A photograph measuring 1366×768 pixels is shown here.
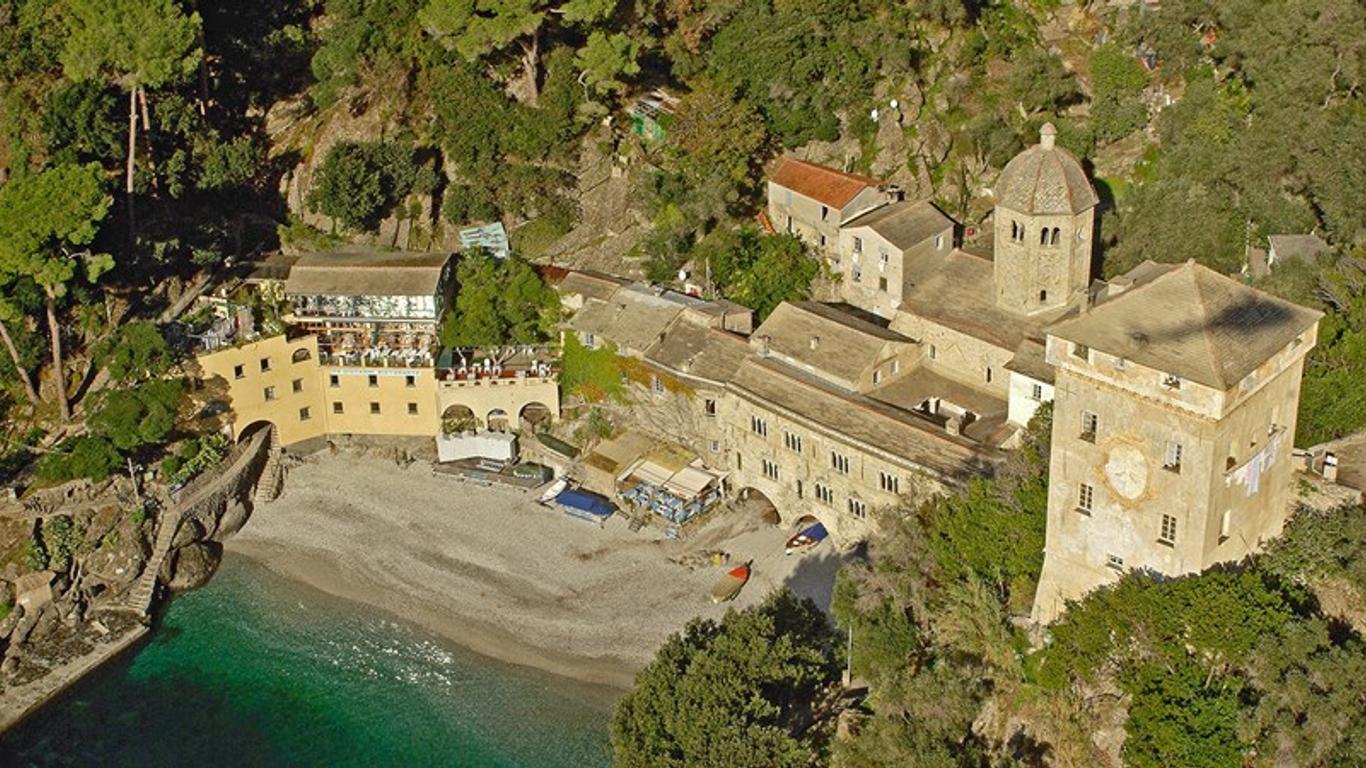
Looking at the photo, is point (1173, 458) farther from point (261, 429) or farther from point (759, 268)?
point (261, 429)

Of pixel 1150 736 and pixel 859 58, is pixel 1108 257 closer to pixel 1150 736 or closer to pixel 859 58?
pixel 859 58

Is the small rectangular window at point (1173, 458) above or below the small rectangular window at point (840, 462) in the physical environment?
above

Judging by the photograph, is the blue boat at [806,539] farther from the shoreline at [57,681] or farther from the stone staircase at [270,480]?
the shoreline at [57,681]

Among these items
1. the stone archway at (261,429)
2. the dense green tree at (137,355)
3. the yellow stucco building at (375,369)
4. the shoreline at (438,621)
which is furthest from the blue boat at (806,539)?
the dense green tree at (137,355)

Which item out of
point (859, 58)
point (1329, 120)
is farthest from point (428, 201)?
point (1329, 120)

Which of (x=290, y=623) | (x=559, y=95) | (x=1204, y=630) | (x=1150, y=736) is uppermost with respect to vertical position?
(x=559, y=95)

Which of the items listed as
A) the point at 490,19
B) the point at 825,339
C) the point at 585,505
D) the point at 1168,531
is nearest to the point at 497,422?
the point at 585,505
